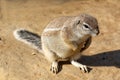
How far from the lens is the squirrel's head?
5.79 metres

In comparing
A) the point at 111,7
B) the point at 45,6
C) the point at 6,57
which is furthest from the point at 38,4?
the point at 6,57

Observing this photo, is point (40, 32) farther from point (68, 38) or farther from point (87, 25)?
point (87, 25)

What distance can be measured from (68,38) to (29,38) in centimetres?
118

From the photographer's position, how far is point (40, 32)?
774 cm

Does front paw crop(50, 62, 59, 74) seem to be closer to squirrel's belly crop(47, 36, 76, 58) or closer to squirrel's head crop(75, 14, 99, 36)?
squirrel's belly crop(47, 36, 76, 58)

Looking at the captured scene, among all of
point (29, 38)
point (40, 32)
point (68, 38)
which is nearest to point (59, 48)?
point (68, 38)

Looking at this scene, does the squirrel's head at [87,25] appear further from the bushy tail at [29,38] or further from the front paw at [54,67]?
the bushy tail at [29,38]

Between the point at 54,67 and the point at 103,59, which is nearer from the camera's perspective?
the point at 54,67

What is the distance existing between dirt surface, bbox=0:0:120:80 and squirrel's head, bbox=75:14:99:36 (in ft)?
3.17

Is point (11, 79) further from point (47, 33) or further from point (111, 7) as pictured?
point (111, 7)

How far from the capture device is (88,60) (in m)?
6.92

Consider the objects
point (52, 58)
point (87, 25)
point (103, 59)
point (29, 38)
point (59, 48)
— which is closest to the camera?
point (87, 25)

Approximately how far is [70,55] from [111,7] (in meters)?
2.69

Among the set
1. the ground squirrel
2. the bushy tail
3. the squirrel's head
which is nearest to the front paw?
the ground squirrel
